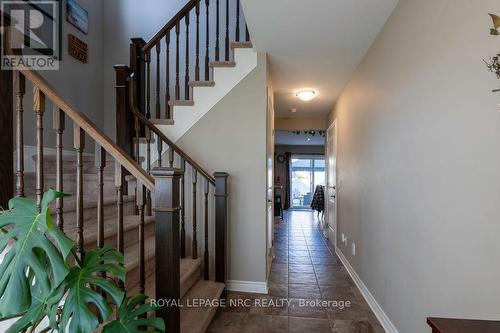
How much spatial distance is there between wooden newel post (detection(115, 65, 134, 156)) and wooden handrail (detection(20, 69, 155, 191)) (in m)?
1.48

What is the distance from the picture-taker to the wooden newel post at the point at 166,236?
1.42m

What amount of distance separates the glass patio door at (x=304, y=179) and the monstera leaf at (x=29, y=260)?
33.4ft

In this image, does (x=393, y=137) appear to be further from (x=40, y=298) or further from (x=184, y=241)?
(x=40, y=298)

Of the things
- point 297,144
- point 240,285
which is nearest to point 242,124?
point 240,285

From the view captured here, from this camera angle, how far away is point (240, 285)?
111 inches

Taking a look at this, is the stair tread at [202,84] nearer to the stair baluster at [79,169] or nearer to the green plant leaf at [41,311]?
the stair baluster at [79,169]

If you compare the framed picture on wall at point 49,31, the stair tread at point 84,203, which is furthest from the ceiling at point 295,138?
the stair tread at point 84,203

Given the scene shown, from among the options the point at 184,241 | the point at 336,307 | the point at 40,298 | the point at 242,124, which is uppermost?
the point at 242,124

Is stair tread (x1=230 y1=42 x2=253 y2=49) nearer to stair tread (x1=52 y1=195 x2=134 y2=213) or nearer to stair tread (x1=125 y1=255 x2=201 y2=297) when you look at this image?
stair tread (x1=52 y1=195 x2=134 y2=213)

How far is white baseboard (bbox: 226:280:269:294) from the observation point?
110 inches

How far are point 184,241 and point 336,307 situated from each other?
1.53 metres

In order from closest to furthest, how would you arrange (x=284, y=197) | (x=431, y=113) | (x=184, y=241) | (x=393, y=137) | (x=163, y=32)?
(x=431, y=113), (x=393, y=137), (x=184, y=241), (x=163, y=32), (x=284, y=197)

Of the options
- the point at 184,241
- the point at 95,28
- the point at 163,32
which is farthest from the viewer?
the point at 95,28

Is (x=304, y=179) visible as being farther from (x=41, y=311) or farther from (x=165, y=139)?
(x=41, y=311)
